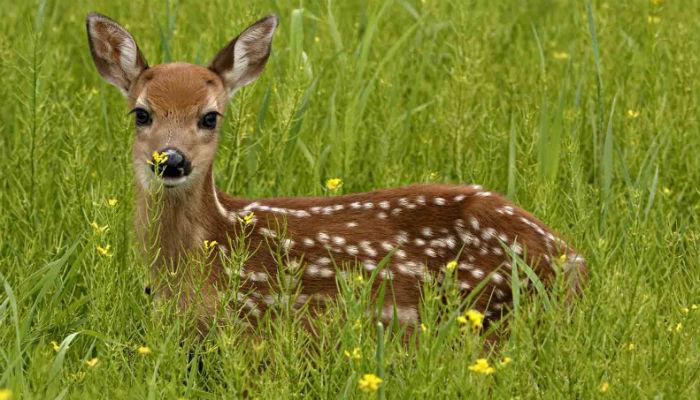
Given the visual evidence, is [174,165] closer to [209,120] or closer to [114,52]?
[209,120]

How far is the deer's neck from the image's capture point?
16.4 feet

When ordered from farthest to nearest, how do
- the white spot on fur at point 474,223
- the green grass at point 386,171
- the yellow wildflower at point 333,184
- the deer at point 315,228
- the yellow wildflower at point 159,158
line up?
the yellow wildflower at point 333,184, the white spot on fur at point 474,223, the deer at point 315,228, the yellow wildflower at point 159,158, the green grass at point 386,171

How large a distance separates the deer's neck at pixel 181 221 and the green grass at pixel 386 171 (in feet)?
0.45

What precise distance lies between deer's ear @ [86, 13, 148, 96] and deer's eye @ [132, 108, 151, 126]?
12.1 inches

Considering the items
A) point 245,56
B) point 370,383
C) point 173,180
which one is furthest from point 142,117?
point 370,383

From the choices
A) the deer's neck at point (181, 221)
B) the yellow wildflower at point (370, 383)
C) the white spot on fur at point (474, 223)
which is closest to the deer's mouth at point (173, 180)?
the deer's neck at point (181, 221)

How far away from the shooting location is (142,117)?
508 cm

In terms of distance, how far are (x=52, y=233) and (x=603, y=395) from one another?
2.46 metres

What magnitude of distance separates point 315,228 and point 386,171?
86 cm

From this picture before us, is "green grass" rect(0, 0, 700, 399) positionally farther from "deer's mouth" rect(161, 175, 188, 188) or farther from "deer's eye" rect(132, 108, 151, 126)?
"deer's eye" rect(132, 108, 151, 126)

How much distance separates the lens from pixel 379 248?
16.6ft

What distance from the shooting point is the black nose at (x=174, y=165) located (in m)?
4.76

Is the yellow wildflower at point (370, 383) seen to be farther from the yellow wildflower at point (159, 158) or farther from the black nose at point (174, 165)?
the black nose at point (174, 165)

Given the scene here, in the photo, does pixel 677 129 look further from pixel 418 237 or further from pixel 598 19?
pixel 418 237
